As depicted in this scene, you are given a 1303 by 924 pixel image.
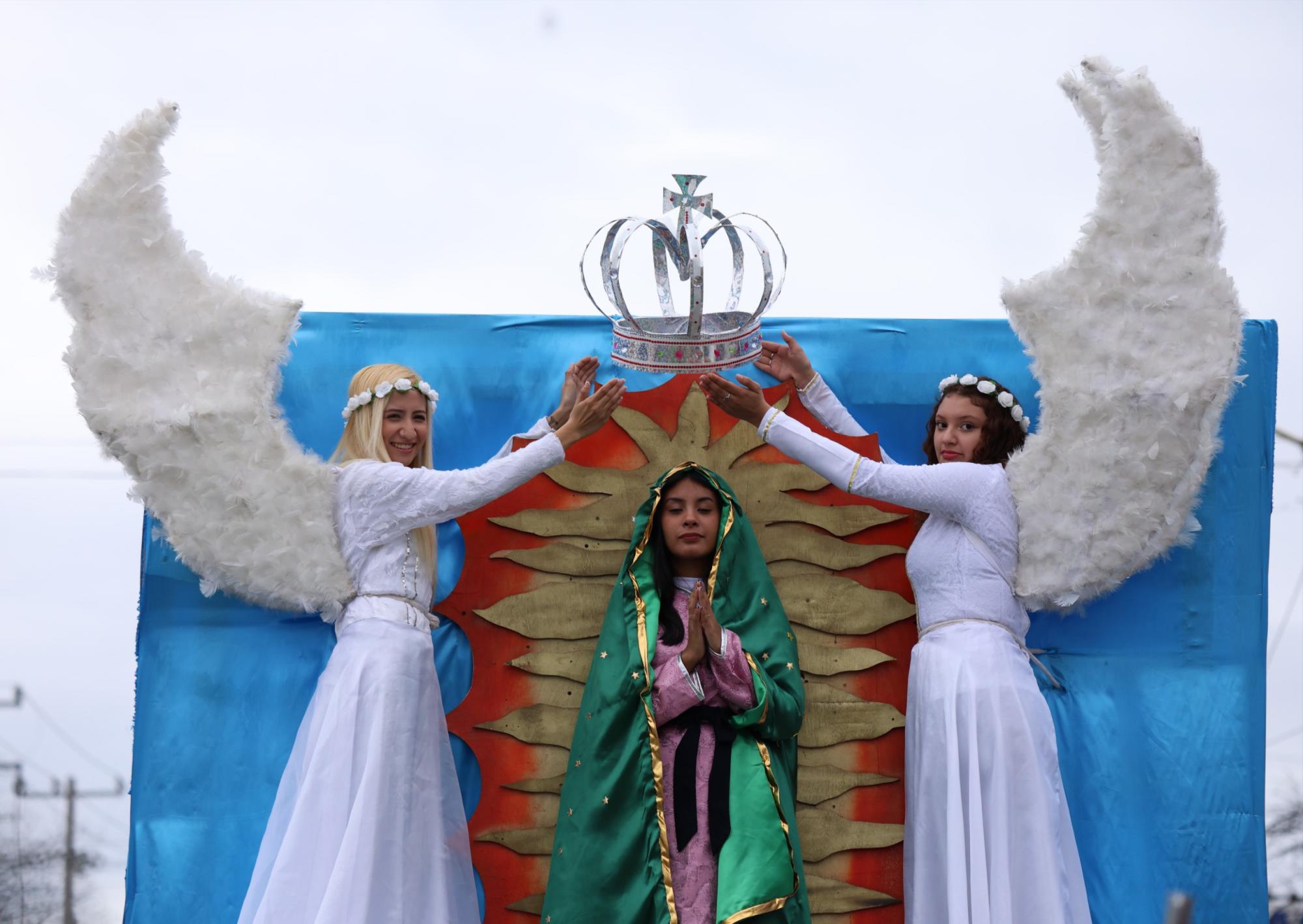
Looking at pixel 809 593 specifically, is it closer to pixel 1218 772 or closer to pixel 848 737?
pixel 848 737

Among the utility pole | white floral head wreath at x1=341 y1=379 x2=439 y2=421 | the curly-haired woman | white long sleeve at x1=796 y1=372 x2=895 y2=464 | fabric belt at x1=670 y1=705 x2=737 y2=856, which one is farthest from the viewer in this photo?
the utility pole

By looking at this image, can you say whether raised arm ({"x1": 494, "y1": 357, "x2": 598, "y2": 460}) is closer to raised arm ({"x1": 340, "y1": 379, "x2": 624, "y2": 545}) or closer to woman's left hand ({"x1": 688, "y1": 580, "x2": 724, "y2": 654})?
raised arm ({"x1": 340, "y1": 379, "x2": 624, "y2": 545})

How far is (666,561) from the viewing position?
476cm

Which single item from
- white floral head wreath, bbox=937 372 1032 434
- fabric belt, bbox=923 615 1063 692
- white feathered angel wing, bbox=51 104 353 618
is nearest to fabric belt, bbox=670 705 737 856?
fabric belt, bbox=923 615 1063 692

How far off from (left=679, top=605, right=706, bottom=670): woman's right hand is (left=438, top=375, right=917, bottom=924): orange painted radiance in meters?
0.74

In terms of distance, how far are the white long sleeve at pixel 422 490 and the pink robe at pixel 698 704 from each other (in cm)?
73

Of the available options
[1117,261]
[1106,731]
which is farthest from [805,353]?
[1106,731]

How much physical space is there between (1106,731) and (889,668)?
80 cm

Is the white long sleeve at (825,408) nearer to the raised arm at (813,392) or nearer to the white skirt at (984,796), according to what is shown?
the raised arm at (813,392)

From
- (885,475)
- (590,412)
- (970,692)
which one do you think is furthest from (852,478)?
(590,412)

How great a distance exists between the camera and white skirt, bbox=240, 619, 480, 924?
4.34 metres

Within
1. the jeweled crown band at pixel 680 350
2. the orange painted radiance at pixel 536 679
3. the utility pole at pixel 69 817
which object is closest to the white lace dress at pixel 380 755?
the orange painted radiance at pixel 536 679

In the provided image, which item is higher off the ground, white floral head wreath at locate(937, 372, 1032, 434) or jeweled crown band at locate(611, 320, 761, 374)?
jeweled crown band at locate(611, 320, 761, 374)

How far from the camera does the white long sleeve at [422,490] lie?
4680 millimetres
